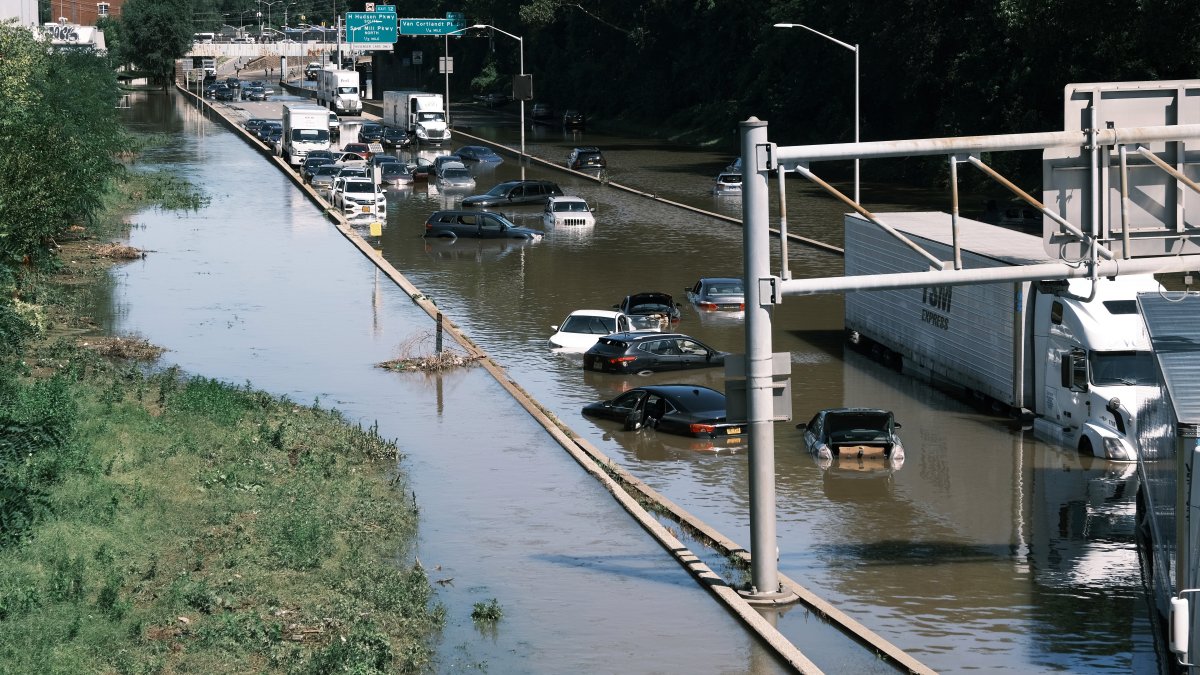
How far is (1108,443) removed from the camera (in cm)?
2902

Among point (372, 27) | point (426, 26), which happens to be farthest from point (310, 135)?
point (372, 27)

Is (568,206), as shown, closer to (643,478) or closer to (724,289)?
(724,289)

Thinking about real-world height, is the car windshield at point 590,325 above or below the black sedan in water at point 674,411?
above

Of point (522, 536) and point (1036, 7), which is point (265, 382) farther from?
point (1036, 7)

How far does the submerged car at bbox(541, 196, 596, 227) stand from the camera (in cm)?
6744

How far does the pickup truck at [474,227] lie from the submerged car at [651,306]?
1965cm

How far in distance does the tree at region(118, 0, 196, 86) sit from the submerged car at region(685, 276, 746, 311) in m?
152

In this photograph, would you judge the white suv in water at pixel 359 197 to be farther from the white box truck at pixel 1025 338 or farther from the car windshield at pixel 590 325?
the white box truck at pixel 1025 338

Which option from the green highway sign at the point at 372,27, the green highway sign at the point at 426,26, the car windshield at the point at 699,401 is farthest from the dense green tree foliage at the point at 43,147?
the green highway sign at the point at 372,27

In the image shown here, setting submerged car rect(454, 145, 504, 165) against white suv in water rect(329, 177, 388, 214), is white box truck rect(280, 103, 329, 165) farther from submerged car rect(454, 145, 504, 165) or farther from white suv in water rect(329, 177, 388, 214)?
white suv in water rect(329, 177, 388, 214)

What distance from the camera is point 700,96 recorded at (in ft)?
389

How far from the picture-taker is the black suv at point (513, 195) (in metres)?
74.2

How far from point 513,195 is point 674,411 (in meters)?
43.3

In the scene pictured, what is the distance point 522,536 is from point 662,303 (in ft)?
65.8
